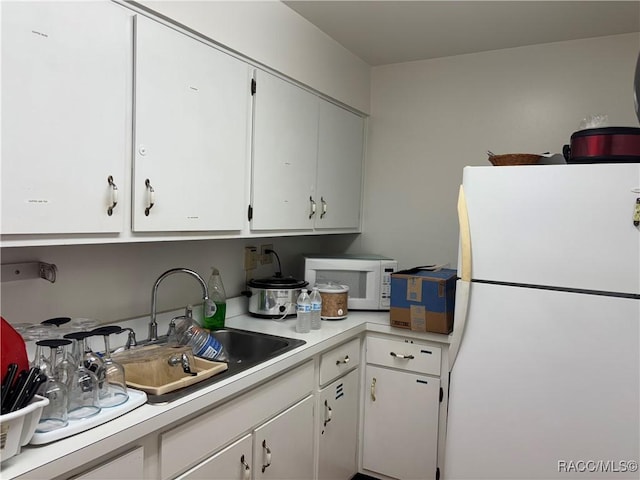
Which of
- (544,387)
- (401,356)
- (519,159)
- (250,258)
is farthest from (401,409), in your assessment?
(519,159)

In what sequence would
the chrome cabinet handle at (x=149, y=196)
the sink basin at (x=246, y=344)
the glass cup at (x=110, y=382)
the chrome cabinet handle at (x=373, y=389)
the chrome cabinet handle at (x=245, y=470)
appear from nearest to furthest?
the glass cup at (x=110, y=382), the chrome cabinet handle at (x=149, y=196), the chrome cabinet handle at (x=245, y=470), the sink basin at (x=246, y=344), the chrome cabinet handle at (x=373, y=389)

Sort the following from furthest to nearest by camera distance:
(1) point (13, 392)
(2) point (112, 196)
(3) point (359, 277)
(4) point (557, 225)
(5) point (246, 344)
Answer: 1. (3) point (359, 277)
2. (5) point (246, 344)
3. (4) point (557, 225)
4. (2) point (112, 196)
5. (1) point (13, 392)

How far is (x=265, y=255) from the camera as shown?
8.56ft

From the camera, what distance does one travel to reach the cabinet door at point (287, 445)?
1665 mm

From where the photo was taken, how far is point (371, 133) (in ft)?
9.98

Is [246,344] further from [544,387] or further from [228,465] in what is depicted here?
[544,387]

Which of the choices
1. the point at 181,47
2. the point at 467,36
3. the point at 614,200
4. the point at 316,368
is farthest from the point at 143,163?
the point at 467,36

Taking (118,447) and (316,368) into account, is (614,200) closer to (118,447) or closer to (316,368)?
(316,368)

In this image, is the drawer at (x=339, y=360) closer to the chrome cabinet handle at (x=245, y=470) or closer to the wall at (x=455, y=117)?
the chrome cabinet handle at (x=245, y=470)

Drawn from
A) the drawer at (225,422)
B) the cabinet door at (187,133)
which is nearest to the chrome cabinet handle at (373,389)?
the drawer at (225,422)

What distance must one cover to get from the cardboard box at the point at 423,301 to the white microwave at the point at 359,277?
28cm

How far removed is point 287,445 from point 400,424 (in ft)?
2.45

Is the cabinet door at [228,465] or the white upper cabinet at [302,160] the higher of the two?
the white upper cabinet at [302,160]

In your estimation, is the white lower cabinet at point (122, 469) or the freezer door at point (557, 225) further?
the freezer door at point (557, 225)
